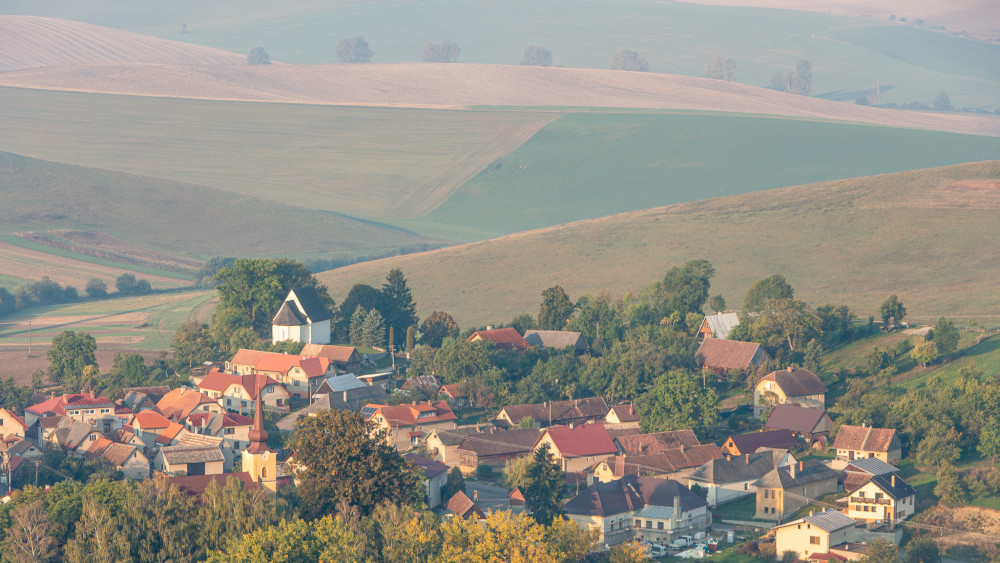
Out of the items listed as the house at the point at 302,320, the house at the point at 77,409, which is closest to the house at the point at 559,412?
the house at the point at 302,320

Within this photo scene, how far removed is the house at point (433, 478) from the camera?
75250mm

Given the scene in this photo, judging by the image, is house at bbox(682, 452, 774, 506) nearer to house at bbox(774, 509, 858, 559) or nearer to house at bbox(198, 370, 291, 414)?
house at bbox(774, 509, 858, 559)

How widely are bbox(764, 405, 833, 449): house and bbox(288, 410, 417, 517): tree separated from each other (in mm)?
29240

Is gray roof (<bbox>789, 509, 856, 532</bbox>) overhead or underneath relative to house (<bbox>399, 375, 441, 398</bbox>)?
underneath

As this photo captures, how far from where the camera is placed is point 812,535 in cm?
6612

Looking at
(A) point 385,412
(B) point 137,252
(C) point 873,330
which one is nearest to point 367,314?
(A) point 385,412

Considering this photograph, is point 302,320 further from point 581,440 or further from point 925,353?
point 925,353

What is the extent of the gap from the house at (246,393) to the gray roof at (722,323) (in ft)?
117

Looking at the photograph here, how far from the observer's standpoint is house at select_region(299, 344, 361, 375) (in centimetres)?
10638

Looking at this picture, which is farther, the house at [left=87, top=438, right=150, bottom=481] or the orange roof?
the orange roof

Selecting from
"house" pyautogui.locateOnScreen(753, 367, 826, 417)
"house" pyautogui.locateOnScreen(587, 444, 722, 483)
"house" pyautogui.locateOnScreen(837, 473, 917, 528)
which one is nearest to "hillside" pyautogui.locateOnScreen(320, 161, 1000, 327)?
"house" pyautogui.locateOnScreen(753, 367, 826, 417)

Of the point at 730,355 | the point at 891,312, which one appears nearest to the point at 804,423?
the point at 730,355

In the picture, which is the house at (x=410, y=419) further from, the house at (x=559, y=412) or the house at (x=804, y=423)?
the house at (x=804, y=423)

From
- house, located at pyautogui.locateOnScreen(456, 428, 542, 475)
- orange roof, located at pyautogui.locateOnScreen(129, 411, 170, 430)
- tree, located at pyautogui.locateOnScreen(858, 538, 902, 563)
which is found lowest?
tree, located at pyautogui.locateOnScreen(858, 538, 902, 563)
